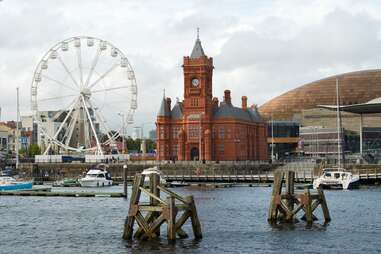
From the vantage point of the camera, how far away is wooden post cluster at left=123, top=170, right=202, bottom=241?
48.8 m

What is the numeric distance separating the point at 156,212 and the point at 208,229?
10.2 meters

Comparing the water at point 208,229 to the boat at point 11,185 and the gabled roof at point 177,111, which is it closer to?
the boat at point 11,185

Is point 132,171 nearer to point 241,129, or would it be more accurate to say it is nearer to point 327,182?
point 241,129

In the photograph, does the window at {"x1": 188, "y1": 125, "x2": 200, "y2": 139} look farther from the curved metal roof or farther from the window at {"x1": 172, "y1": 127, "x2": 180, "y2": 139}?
the curved metal roof

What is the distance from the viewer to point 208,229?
60562 mm

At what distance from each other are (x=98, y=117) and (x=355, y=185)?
4788cm

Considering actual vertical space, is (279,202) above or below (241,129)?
below

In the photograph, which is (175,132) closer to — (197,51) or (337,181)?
(197,51)

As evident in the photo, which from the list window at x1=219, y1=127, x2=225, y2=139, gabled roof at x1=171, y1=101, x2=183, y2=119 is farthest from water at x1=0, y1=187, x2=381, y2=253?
gabled roof at x1=171, y1=101, x2=183, y2=119

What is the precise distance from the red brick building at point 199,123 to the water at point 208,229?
2639 inches

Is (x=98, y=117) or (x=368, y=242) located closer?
(x=368, y=242)

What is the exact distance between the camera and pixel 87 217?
7125 centimetres

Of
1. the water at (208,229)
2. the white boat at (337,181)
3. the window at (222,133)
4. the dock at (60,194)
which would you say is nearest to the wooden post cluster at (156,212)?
the water at (208,229)

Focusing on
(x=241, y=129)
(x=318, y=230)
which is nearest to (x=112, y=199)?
(x=318, y=230)
